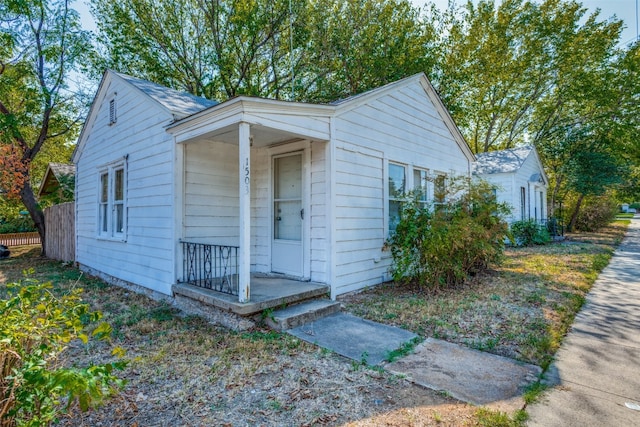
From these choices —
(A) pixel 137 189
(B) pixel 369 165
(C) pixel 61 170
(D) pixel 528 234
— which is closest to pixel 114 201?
(A) pixel 137 189

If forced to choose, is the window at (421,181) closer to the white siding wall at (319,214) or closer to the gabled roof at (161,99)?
the white siding wall at (319,214)

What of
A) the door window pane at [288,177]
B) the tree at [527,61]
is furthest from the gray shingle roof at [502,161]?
the door window pane at [288,177]

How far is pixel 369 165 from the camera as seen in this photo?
20.2 ft

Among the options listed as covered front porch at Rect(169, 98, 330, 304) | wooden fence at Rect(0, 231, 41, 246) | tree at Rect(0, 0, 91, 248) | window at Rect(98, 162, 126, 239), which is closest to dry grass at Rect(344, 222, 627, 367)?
covered front porch at Rect(169, 98, 330, 304)

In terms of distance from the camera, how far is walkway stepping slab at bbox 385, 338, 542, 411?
8.73 ft

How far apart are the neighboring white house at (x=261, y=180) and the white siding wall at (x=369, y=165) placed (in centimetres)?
2

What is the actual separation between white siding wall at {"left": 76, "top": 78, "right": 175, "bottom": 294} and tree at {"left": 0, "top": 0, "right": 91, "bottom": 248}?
5953 mm

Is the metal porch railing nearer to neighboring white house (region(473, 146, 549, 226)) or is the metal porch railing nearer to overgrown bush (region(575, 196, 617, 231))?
neighboring white house (region(473, 146, 549, 226))

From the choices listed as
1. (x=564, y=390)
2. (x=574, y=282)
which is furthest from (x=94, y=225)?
(x=574, y=282)

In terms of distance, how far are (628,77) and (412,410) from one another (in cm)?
2229

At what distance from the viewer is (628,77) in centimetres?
1675

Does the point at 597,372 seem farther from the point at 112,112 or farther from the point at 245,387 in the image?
the point at 112,112

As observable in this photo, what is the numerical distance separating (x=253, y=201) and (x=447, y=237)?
363cm

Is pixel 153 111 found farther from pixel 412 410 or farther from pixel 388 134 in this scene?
pixel 412 410
